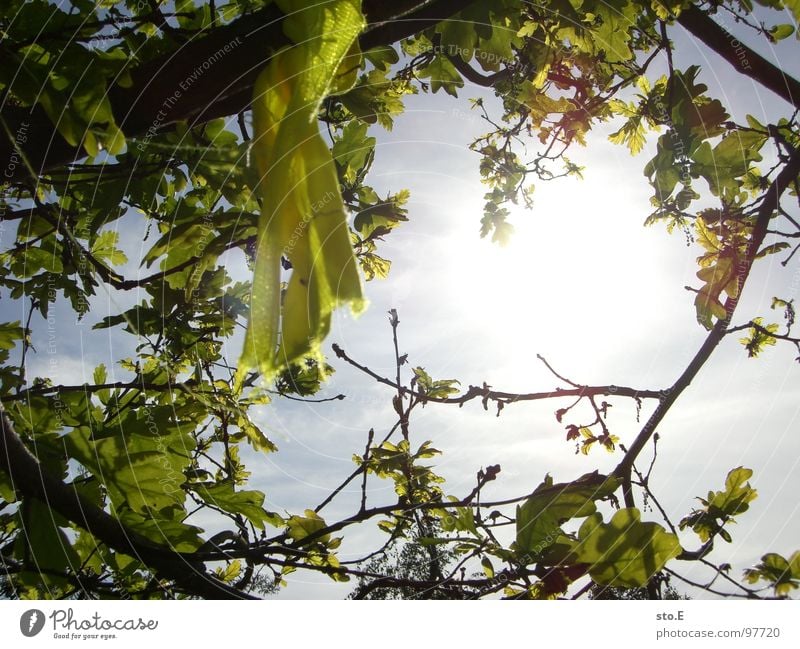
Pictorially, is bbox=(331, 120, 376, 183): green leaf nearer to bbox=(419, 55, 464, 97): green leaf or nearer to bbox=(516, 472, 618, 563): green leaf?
bbox=(419, 55, 464, 97): green leaf

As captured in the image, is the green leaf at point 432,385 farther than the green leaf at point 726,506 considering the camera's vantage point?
Yes

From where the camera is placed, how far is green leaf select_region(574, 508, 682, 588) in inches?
20.3

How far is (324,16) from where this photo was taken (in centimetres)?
31

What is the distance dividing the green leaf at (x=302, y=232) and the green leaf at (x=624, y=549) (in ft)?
1.27

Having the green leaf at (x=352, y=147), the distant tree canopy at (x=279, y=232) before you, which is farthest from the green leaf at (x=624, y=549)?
the green leaf at (x=352, y=147)

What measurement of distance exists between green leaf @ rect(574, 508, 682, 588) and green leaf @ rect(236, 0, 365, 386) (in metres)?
0.39

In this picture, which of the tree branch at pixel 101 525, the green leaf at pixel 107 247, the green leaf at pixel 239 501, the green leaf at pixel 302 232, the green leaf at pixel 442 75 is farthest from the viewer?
the green leaf at pixel 107 247

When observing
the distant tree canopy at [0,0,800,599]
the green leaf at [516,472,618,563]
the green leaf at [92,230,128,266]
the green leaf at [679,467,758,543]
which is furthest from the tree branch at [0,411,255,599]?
the green leaf at [679,467,758,543]

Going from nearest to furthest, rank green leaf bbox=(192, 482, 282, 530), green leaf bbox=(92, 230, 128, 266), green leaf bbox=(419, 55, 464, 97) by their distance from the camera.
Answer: green leaf bbox=(192, 482, 282, 530) → green leaf bbox=(419, 55, 464, 97) → green leaf bbox=(92, 230, 128, 266)

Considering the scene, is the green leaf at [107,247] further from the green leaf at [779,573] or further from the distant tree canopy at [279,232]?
the green leaf at [779,573]

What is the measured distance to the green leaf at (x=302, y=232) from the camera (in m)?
0.26

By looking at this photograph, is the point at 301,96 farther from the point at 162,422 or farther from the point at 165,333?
the point at 165,333

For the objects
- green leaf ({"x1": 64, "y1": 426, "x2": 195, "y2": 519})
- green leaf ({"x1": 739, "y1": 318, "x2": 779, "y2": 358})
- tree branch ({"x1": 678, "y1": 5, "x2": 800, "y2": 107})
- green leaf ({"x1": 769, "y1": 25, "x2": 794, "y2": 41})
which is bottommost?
green leaf ({"x1": 64, "y1": 426, "x2": 195, "y2": 519})
